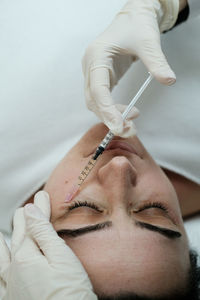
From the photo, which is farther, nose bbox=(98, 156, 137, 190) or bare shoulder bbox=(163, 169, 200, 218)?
bare shoulder bbox=(163, 169, 200, 218)

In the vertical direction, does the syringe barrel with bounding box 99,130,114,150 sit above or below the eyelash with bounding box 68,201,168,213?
Result: above

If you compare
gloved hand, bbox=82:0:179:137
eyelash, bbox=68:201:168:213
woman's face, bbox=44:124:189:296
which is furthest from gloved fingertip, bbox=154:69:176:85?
eyelash, bbox=68:201:168:213

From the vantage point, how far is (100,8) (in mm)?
1532

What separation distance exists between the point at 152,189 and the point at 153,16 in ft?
1.98

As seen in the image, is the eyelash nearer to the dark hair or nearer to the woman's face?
the woman's face

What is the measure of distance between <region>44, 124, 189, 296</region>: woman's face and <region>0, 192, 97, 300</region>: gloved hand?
47mm

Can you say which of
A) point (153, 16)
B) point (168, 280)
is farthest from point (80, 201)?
point (153, 16)

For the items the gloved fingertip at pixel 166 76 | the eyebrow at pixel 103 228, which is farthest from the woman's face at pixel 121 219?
the gloved fingertip at pixel 166 76

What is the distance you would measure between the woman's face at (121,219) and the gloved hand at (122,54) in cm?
9

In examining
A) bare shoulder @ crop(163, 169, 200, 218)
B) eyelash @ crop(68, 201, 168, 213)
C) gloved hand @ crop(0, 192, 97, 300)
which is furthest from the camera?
bare shoulder @ crop(163, 169, 200, 218)

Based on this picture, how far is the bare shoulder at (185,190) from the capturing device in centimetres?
151

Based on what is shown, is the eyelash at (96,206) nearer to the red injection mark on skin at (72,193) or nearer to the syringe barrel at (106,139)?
the red injection mark on skin at (72,193)

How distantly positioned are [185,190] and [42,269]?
712mm

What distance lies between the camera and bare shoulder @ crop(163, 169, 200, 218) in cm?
151
